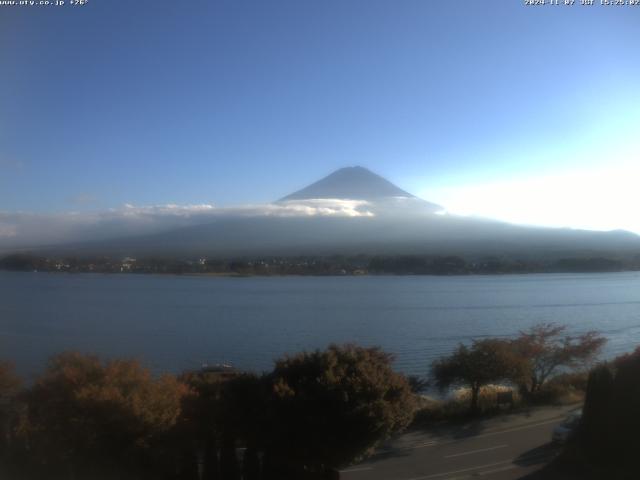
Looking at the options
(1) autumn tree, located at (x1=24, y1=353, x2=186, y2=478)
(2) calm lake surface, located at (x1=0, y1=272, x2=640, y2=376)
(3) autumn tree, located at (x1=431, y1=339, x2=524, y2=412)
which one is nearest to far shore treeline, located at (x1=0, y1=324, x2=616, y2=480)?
(1) autumn tree, located at (x1=24, y1=353, x2=186, y2=478)

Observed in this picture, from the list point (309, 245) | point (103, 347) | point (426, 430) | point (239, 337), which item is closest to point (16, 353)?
point (103, 347)

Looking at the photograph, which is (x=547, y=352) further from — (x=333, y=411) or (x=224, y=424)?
(x=224, y=424)

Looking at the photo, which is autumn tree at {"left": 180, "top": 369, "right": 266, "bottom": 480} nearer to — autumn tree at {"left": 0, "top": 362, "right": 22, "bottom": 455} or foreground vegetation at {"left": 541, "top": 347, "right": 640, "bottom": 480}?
autumn tree at {"left": 0, "top": 362, "right": 22, "bottom": 455}

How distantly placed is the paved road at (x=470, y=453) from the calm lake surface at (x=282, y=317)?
4.80 meters

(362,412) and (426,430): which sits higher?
(362,412)

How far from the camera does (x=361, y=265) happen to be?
2406 inches

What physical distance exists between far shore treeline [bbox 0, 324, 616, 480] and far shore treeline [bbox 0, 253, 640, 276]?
42.4 meters

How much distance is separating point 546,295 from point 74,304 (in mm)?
33850

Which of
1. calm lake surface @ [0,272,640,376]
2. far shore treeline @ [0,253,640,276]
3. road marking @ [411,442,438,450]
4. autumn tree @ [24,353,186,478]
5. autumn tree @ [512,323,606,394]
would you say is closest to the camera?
autumn tree @ [24,353,186,478]

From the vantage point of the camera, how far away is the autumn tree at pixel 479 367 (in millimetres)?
14656

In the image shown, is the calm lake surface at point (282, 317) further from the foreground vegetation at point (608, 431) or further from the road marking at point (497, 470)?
the foreground vegetation at point (608, 431)

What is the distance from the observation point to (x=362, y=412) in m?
7.05

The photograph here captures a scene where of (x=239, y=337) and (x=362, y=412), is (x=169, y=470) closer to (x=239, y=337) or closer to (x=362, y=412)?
(x=362, y=412)

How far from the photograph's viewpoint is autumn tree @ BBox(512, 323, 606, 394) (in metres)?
16.6
